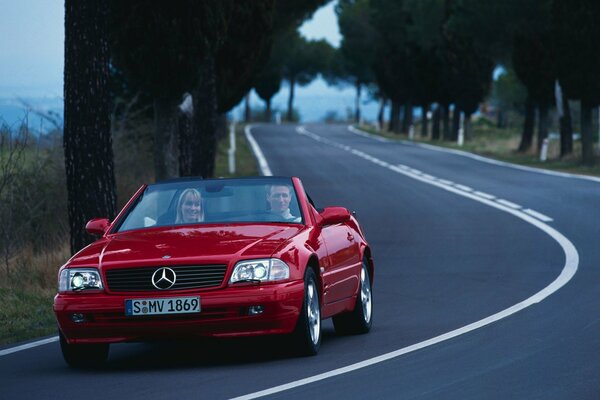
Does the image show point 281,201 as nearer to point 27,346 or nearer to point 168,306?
point 168,306

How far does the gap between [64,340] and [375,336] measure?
2.64 meters

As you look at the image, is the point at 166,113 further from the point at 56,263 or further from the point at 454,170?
the point at 454,170

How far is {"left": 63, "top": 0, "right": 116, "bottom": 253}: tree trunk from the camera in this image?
17.5 meters

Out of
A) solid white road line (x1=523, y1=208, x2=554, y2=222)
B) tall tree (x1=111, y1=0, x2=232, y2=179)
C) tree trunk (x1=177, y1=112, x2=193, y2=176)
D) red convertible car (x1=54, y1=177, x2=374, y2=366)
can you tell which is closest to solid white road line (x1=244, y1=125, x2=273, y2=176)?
tree trunk (x1=177, y1=112, x2=193, y2=176)

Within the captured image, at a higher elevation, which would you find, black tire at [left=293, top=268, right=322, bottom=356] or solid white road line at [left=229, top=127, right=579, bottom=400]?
black tire at [left=293, top=268, right=322, bottom=356]

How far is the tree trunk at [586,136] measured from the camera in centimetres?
4403

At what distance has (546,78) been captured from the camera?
55.0m

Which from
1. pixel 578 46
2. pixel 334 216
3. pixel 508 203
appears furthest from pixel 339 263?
pixel 578 46

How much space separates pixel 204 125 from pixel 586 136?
47.1 feet

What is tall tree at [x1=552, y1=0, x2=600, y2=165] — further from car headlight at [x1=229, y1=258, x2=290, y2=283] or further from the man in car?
car headlight at [x1=229, y1=258, x2=290, y2=283]

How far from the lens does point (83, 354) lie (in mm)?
10594

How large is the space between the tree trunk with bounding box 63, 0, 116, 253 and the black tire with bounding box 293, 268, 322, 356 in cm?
734

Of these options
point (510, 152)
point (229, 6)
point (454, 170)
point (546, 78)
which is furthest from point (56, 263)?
point (510, 152)

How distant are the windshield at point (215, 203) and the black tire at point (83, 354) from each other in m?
1.15
